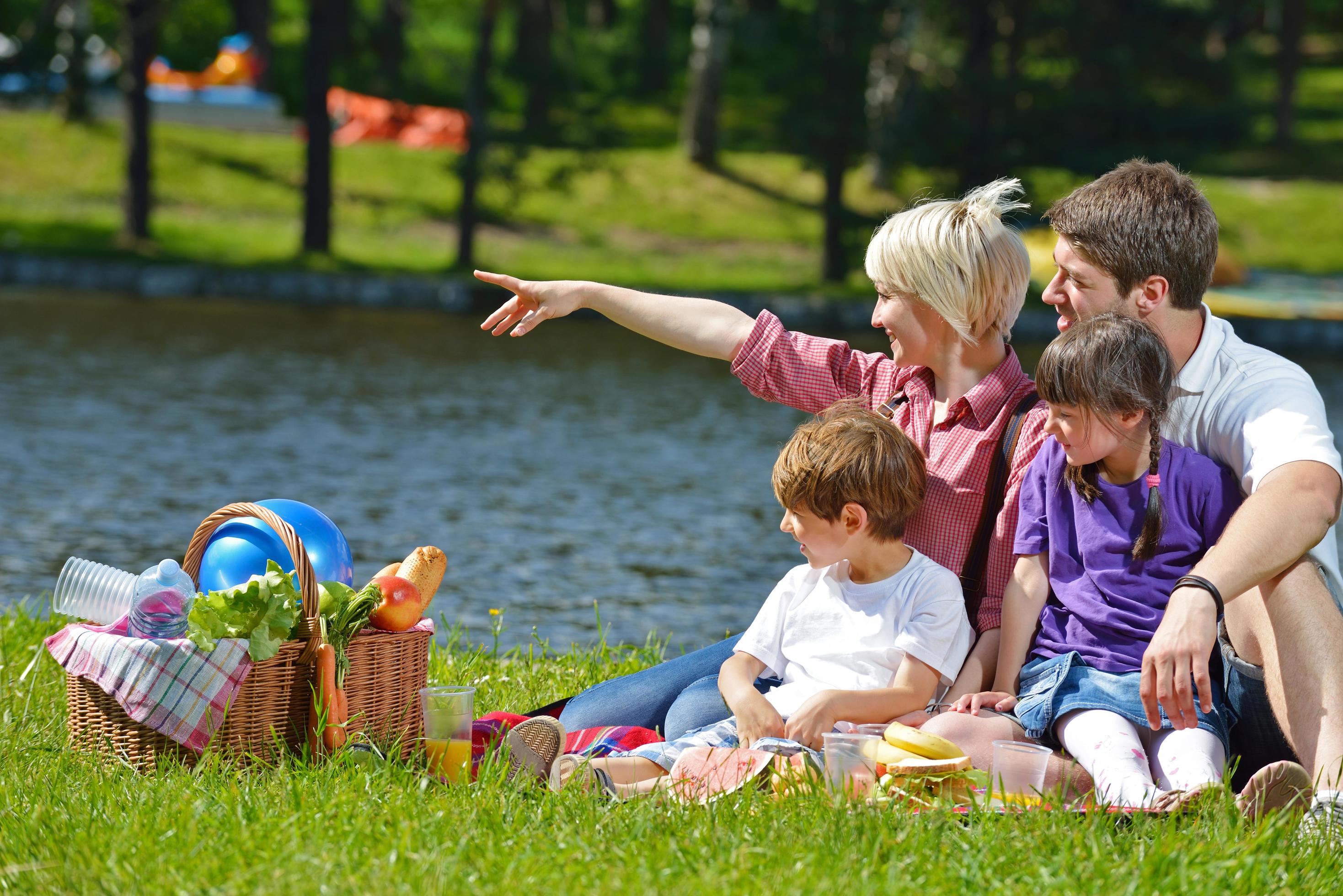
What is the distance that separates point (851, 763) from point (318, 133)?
21.0 meters

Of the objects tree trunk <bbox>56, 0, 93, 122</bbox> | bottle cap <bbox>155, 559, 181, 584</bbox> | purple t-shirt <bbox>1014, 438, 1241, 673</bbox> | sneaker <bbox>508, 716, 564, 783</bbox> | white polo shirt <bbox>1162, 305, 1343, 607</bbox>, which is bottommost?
sneaker <bbox>508, 716, 564, 783</bbox>

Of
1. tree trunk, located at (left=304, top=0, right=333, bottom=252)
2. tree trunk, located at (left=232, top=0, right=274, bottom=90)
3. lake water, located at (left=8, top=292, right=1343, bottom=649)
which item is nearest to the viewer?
lake water, located at (left=8, top=292, right=1343, bottom=649)

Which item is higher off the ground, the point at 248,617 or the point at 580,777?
the point at 248,617

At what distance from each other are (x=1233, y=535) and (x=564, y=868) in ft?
5.33

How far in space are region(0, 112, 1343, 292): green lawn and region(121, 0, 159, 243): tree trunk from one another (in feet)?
1.78

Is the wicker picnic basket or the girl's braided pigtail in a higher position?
the girl's braided pigtail

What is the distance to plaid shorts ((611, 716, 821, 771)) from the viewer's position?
135 inches

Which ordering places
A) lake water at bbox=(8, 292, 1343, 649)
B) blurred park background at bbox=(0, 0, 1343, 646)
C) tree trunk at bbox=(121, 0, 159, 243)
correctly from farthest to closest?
tree trunk at bbox=(121, 0, 159, 243) < blurred park background at bbox=(0, 0, 1343, 646) < lake water at bbox=(8, 292, 1343, 649)

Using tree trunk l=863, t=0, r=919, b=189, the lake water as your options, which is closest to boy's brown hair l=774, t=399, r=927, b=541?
the lake water

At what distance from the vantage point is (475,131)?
72.0 feet

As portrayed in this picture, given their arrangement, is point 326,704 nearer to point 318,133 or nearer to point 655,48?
point 318,133

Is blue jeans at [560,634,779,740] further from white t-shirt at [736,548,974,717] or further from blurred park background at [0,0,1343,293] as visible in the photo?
blurred park background at [0,0,1343,293]

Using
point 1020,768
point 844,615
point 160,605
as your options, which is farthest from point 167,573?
point 1020,768

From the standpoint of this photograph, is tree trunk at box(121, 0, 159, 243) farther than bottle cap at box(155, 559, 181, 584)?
Yes
